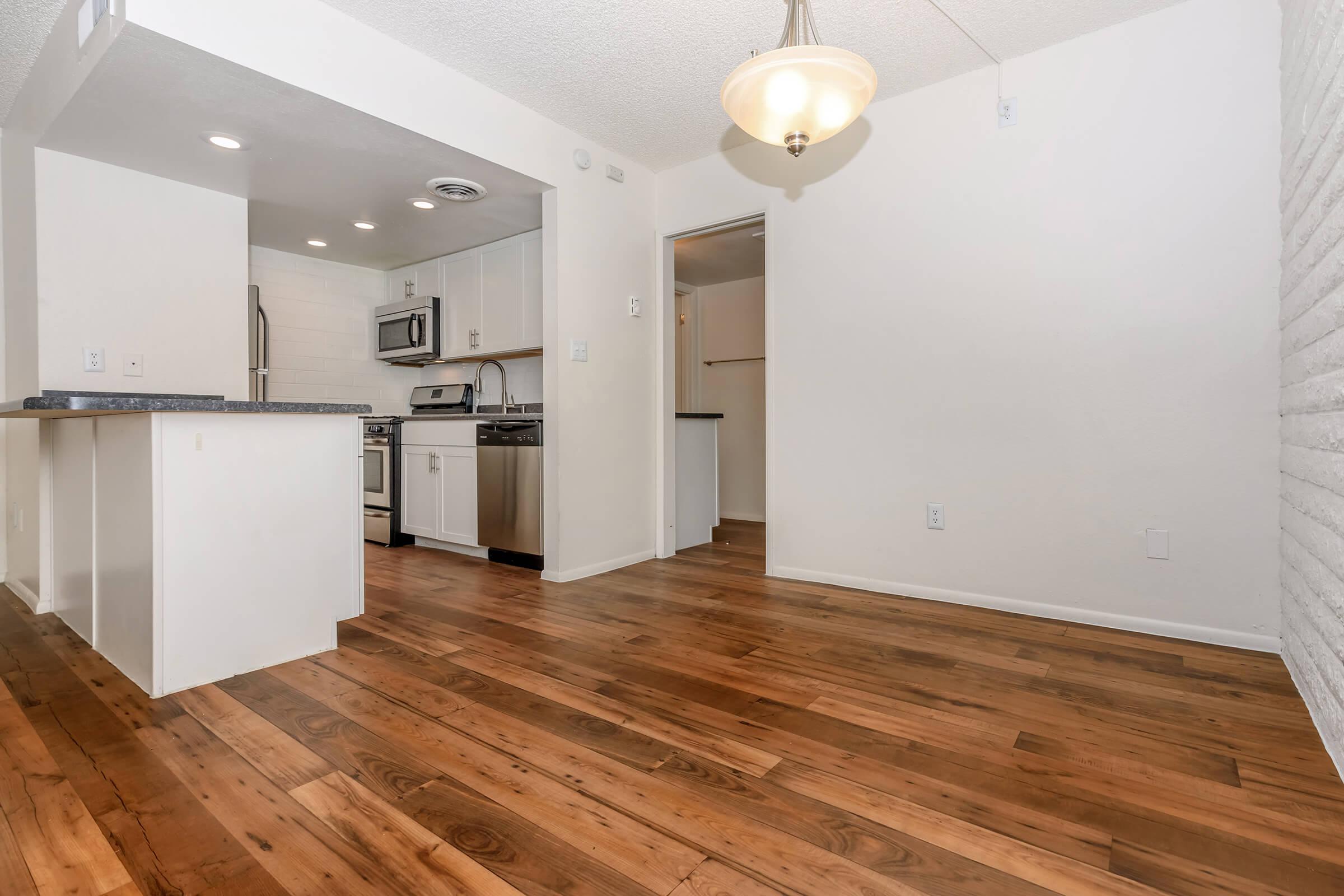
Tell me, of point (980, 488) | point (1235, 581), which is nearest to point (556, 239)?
point (980, 488)

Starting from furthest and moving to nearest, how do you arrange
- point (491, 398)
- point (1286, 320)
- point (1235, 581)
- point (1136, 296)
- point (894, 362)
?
point (491, 398) → point (894, 362) → point (1136, 296) → point (1235, 581) → point (1286, 320)

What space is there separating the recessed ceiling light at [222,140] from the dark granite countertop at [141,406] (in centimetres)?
129

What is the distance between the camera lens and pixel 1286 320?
7.23ft

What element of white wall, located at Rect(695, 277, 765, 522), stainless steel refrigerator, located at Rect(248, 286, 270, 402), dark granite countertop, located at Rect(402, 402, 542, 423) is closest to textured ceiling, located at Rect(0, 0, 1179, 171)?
stainless steel refrigerator, located at Rect(248, 286, 270, 402)

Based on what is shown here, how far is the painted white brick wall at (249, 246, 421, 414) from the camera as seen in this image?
15.3ft

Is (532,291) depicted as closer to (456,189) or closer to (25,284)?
(456,189)

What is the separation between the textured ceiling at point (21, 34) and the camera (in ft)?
7.88

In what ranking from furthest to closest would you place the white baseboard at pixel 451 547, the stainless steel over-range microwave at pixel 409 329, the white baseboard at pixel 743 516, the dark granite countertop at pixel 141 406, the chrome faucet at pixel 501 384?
the white baseboard at pixel 743 516, the stainless steel over-range microwave at pixel 409 329, the chrome faucet at pixel 501 384, the white baseboard at pixel 451 547, the dark granite countertop at pixel 141 406

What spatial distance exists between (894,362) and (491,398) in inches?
124

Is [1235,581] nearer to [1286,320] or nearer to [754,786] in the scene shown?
[1286,320]

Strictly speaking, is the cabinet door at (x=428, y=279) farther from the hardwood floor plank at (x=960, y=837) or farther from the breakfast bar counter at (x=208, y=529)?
the hardwood floor plank at (x=960, y=837)

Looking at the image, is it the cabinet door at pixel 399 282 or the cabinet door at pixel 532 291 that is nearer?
the cabinet door at pixel 532 291

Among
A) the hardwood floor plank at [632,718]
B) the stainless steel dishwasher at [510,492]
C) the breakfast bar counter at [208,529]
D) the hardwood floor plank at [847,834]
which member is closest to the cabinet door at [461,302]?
the stainless steel dishwasher at [510,492]

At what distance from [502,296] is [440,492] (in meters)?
1.41
